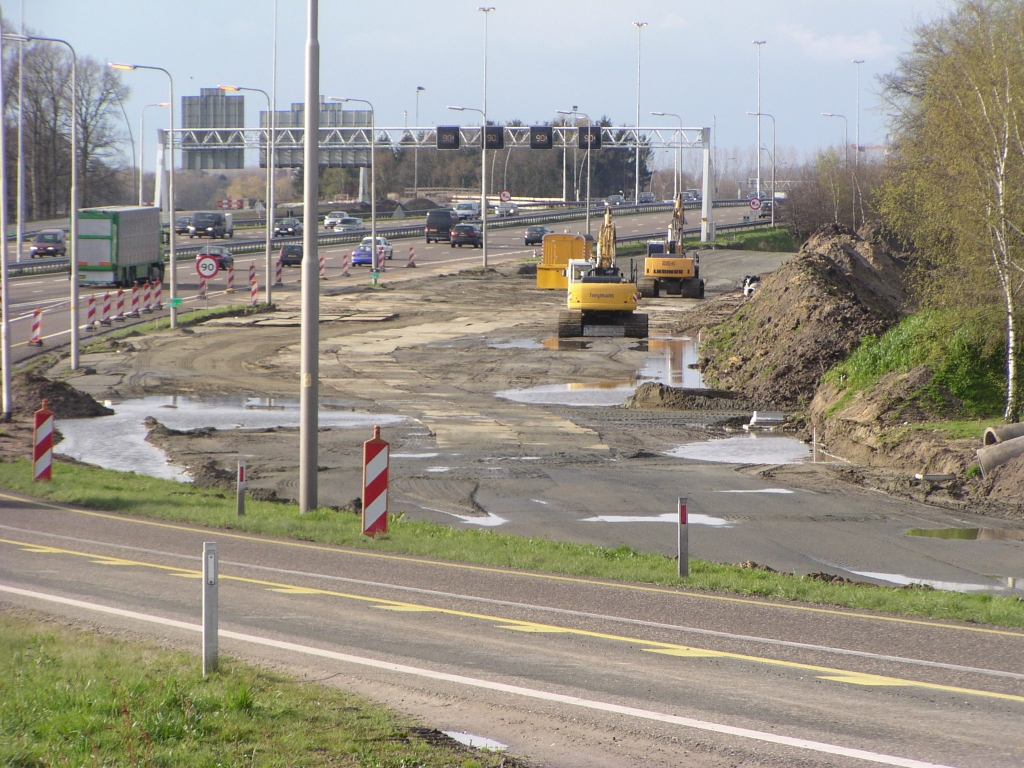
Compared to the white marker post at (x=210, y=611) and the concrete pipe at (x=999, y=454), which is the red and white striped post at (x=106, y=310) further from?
the white marker post at (x=210, y=611)

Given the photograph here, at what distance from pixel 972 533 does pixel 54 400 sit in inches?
773

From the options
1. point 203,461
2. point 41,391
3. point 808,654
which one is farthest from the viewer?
point 41,391

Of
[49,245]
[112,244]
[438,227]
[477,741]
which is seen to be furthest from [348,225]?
[477,741]

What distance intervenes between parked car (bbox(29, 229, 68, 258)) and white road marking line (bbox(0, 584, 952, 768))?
68.8 m

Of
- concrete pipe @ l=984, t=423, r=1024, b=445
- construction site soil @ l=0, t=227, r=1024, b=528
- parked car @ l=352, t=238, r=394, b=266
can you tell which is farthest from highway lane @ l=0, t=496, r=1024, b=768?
parked car @ l=352, t=238, r=394, b=266

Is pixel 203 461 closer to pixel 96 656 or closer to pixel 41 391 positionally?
pixel 41 391

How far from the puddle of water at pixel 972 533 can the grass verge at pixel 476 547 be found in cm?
430

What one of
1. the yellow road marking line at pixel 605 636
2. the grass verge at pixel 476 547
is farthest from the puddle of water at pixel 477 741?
the grass verge at pixel 476 547

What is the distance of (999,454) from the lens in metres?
19.7

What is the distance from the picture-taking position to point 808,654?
9172 millimetres

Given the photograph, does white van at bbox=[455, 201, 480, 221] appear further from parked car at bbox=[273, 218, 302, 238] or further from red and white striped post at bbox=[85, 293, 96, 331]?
red and white striped post at bbox=[85, 293, 96, 331]

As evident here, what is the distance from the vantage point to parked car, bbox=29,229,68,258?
7362 centimetres

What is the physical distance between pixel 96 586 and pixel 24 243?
77.0 meters

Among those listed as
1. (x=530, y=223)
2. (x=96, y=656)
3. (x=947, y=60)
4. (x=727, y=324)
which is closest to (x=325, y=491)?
(x=96, y=656)
